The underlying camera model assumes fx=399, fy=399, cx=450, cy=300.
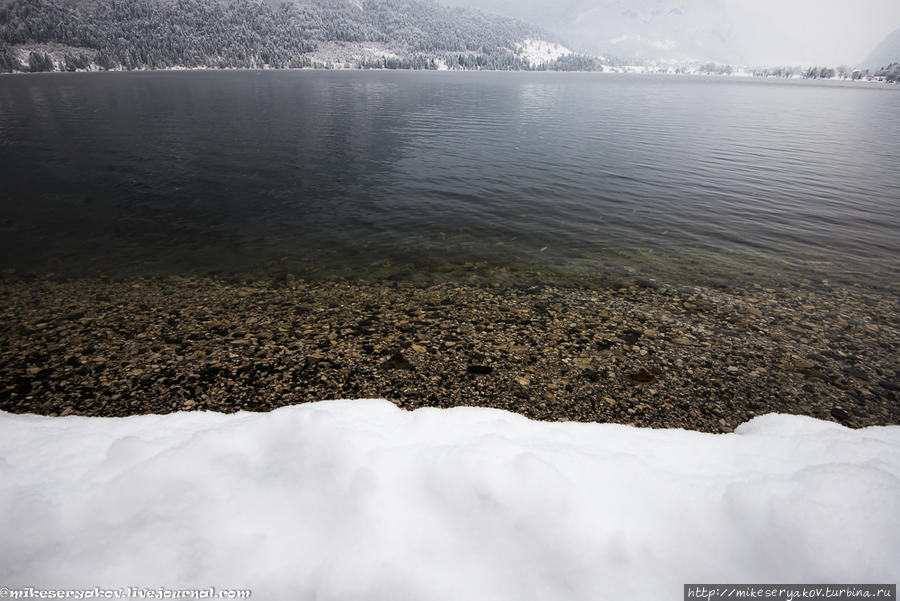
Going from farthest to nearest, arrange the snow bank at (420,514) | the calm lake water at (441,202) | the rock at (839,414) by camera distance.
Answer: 1. the calm lake water at (441,202)
2. the rock at (839,414)
3. the snow bank at (420,514)

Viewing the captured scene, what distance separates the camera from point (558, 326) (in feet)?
34.5

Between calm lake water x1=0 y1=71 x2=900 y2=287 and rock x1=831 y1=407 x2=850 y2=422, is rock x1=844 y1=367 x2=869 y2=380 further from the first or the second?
calm lake water x1=0 y1=71 x2=900 y2=287

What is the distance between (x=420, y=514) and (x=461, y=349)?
5.50 metres

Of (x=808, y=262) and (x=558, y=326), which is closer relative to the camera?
(x=558, y=326)

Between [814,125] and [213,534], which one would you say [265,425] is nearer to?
[213,534]

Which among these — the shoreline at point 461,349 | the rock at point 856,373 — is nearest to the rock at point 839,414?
the shoreline at point 461,349

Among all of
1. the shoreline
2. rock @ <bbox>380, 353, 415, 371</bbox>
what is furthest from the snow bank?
rock @ <bbox>380, 353, 415, 371</bbox>

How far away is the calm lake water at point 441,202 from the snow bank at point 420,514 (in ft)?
33.0

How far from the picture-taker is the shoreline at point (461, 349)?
7.62m

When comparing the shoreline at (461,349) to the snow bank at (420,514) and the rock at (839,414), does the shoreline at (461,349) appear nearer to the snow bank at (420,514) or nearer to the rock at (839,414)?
the rock at (839,414)

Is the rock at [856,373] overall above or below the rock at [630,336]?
above

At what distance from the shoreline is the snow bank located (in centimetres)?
253

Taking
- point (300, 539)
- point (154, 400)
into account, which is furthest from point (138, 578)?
point (154, 400)

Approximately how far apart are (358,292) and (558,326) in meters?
6.31
